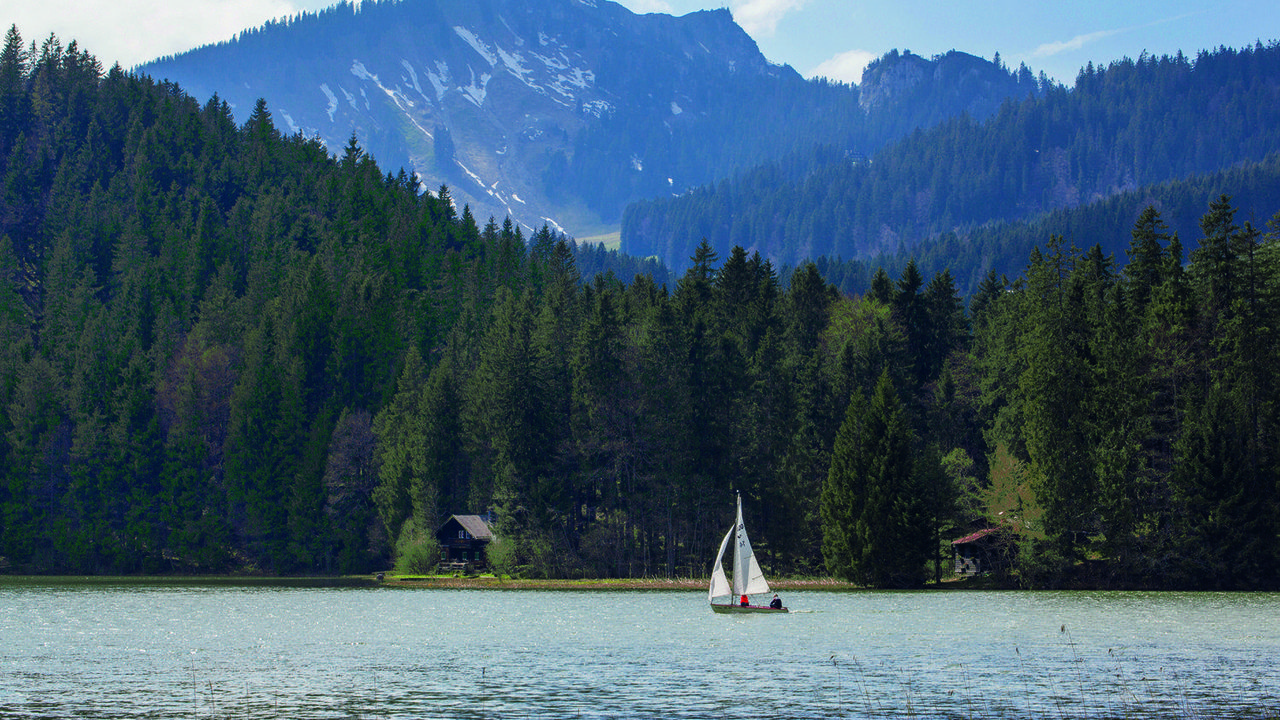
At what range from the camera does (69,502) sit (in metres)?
136

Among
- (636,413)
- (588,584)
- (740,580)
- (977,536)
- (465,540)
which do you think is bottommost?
(588,584)

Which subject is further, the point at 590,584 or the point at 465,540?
the point at 465,540

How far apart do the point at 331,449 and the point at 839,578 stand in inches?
2597

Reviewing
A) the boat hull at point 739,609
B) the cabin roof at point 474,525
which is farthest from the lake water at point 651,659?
the cabin roof at point 474,525

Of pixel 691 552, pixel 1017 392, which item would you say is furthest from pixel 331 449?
pixel 1017 392

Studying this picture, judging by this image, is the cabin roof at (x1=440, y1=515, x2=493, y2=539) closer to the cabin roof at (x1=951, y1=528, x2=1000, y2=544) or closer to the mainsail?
the cabin roof at (x1=951, y1=528, x2=1000, y2=544)

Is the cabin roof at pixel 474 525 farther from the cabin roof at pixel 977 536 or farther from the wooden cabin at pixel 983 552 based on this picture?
the cabin roof at pixel 977 536

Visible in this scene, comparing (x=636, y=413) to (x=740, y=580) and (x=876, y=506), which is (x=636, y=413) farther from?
(x=740, y=580)

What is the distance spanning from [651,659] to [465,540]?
74.5m

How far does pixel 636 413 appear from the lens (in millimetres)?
106312

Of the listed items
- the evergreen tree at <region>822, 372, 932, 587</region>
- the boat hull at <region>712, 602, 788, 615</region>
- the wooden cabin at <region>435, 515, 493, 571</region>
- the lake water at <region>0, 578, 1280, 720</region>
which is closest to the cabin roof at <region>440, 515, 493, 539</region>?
the wooden cabin at <region>435, 515, 493, 571</region>

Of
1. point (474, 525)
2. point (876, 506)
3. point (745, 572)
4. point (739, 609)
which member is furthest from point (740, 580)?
point (474, 525)

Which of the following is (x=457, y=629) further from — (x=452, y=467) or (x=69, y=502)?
(x=69, y=502)

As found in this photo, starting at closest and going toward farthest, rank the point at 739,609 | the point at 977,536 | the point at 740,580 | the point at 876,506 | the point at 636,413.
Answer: the point at 739,609, the point at 740,580, the point at 876,506, the point at 977,536, the point at 636,413
